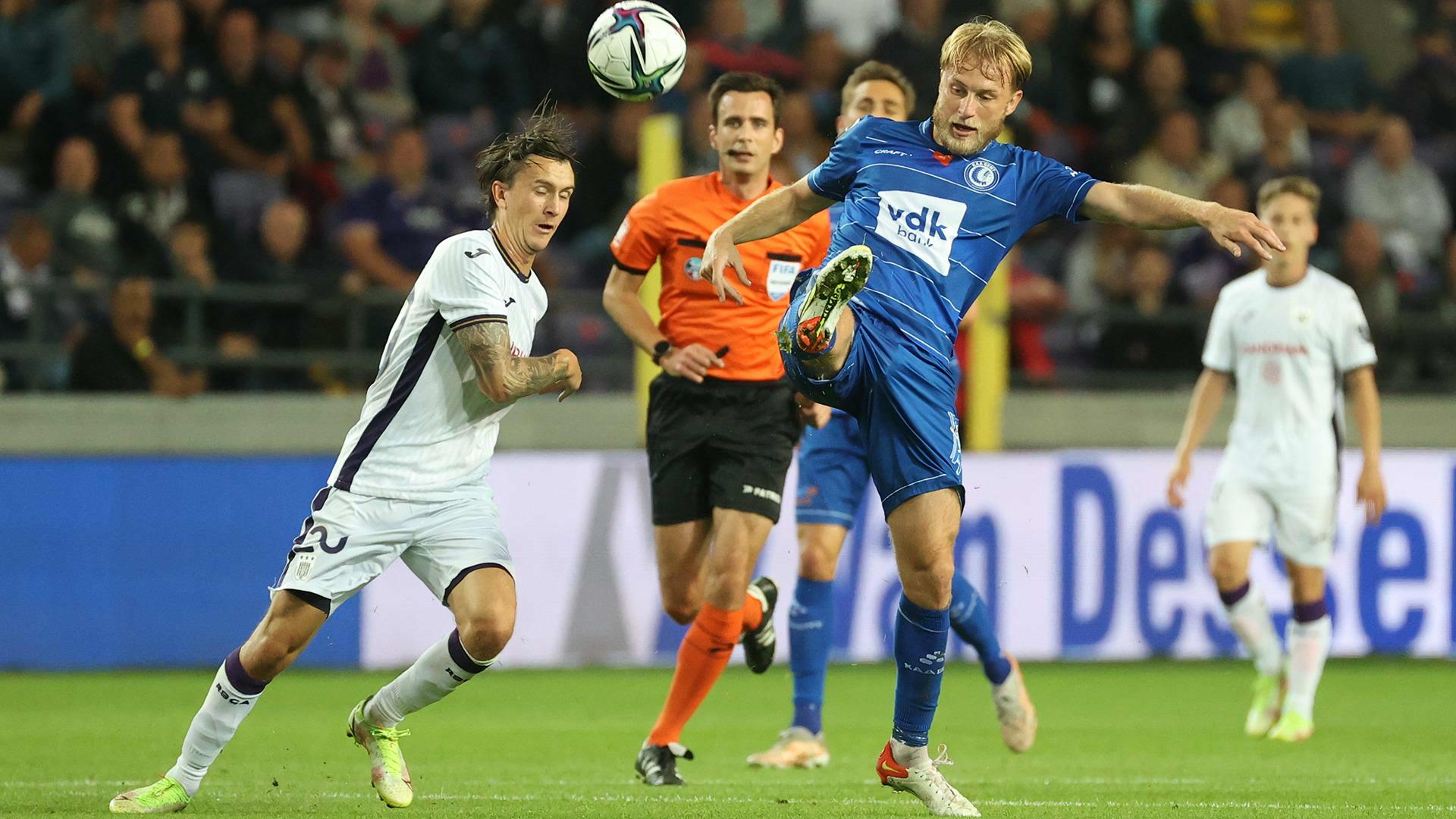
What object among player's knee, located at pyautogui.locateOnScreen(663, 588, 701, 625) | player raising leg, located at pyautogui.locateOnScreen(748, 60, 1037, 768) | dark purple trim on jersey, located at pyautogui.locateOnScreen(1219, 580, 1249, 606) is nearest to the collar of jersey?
player's knee, located at pyautogui.locateOnScreen(663, 588, 701, 625)

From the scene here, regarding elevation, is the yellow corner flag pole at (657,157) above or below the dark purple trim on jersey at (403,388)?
above

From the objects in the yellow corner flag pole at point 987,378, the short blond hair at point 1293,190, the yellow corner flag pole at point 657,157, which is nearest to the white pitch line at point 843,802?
the short blond hair at point 1293,190

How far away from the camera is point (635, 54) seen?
21.5 ft

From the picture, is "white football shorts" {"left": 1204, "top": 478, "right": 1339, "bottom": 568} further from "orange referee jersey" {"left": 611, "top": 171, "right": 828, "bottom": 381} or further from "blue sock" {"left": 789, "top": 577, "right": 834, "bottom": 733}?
"orange referee jersey" {"left": 611, "top": 171, "right": 828, "bottom": 381}

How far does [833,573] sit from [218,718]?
2.77m

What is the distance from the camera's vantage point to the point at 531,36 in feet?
46.1

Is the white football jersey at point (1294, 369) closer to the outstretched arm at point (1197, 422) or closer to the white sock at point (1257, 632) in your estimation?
the outstretched arm at point (1197, 422)

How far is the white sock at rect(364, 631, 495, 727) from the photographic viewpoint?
5.62m

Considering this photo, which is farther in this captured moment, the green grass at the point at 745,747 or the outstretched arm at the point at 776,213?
the green grass at the point at 745,747

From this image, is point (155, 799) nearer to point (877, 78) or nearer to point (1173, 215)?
point (1173, 215)

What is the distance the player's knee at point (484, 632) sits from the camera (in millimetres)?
5473

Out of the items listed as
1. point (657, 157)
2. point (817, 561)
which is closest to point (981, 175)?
point (817, 561)

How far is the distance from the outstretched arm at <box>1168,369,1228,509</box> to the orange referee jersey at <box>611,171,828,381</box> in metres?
2.36

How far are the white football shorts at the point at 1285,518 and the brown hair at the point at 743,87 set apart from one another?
2.96 meters
